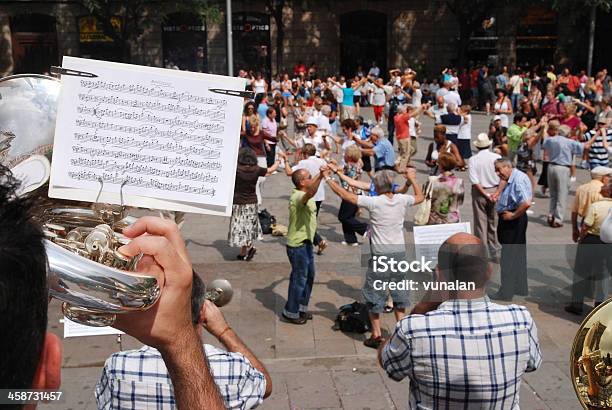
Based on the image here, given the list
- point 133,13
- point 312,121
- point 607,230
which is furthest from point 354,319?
point 133,13

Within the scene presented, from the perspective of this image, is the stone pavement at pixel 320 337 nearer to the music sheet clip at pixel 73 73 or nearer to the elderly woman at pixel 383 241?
the elderly woman at pixel 383 241

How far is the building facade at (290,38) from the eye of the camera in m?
31.7

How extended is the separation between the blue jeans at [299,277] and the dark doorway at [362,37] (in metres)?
26.8

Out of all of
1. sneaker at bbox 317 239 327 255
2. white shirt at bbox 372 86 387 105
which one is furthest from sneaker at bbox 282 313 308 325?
white shirt at bbox 372 86 387 105

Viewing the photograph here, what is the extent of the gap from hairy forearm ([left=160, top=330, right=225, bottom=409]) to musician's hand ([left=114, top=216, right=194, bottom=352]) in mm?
16

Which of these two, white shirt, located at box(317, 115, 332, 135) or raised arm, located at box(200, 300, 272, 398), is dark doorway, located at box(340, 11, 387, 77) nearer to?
white shirt, located at box(317, 115, 332, 135)

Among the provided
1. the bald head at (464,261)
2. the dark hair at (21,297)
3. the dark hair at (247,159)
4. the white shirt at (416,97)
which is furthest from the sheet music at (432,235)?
the white shirt at (416,97)

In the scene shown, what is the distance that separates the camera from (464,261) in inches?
131

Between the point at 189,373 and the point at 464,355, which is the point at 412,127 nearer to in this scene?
the point at 464,355

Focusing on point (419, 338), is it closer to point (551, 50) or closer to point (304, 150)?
point (304, 150)

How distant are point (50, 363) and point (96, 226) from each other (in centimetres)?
76

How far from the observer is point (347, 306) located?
6.89m

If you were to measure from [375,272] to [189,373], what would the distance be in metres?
4.89

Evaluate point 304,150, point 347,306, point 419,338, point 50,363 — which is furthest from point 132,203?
point 304,150
